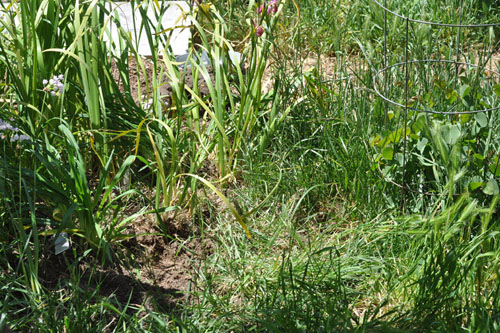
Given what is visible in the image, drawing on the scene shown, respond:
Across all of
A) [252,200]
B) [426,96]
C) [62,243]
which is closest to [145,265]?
[62,243]

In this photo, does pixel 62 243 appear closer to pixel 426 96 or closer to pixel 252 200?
pixel 252 200

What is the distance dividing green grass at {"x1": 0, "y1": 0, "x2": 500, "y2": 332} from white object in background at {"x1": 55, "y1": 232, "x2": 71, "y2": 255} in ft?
0.14

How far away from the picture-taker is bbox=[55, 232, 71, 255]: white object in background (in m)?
2.24

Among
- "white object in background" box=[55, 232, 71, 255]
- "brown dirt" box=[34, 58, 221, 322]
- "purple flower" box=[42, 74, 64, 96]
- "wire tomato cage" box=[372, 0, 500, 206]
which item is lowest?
"brown dirt" box=[34, 58, 221, 322]

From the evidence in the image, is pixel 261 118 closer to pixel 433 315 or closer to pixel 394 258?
pixel 394 258

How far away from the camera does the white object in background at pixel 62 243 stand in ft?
7.34

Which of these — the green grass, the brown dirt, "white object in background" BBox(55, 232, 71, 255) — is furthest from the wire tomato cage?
"white object in background" BBox(55, 232, 71, 255)

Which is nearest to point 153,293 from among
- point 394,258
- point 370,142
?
point 394,258

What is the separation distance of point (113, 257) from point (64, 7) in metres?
1.05

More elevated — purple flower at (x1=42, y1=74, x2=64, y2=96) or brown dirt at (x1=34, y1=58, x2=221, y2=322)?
purple flower at (x1=42, y1=74, x2=64, y2=96)

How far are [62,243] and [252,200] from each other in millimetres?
778

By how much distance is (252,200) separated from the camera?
2.61m

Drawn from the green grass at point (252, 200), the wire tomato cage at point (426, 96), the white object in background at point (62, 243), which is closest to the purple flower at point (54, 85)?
the green grass at point (252, 200)

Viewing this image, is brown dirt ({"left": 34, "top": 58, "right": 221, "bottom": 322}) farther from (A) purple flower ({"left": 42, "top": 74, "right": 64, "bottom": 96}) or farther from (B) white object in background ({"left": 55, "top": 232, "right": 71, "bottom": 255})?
(A) purple flower ({"left": 42, "top": 74, "right": 64, "bottom": 96})
